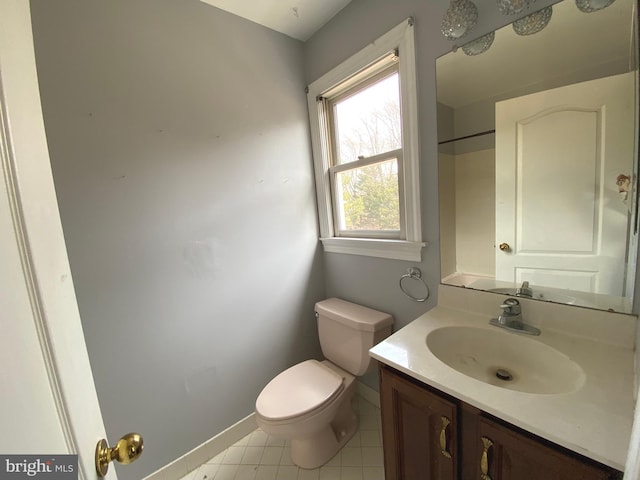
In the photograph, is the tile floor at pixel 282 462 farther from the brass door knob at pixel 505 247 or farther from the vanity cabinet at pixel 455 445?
the brass door knob at pixel 505 247

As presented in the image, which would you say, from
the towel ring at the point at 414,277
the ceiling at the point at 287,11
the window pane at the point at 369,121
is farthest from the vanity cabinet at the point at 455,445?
the ceiling at the point at 287,11

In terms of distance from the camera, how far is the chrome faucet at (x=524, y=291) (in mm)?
1033

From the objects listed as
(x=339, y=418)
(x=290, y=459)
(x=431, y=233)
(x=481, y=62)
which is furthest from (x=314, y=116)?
(x=290, y=459)

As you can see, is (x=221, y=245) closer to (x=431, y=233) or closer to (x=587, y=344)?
(x=431, y=233)

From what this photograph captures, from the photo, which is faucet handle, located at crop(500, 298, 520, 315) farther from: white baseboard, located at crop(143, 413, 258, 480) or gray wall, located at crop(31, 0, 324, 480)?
white baseboard, located at crop(143, 413, 258, 480)

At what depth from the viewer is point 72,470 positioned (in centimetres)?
41

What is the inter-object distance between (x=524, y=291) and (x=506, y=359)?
0.91 feet

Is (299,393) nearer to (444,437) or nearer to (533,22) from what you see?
(444,437)

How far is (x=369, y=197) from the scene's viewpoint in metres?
1.62

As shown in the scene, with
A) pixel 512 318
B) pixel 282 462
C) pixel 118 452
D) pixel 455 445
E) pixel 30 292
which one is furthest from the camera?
pixel 282 462

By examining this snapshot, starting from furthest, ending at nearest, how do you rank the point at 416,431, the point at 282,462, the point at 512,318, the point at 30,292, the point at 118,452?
the point at 282,462 → the point at 512,318 → the point at 416,431 → the point at 118,452 → the point at 30,292

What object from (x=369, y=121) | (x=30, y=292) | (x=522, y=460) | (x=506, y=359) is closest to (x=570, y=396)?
(x=522, y=460)

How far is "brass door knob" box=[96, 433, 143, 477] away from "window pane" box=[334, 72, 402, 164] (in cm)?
150

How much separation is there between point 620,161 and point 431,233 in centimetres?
64
